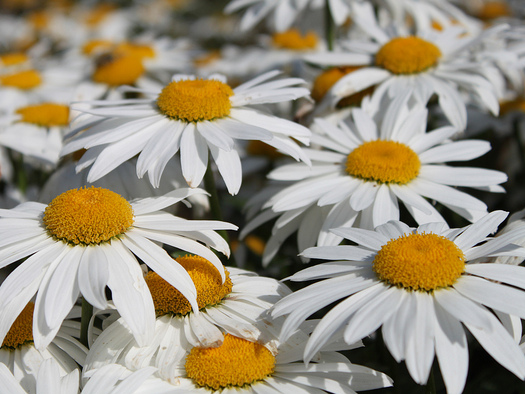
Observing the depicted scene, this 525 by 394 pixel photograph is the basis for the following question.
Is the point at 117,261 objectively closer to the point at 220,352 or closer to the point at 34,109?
the point at 220,352

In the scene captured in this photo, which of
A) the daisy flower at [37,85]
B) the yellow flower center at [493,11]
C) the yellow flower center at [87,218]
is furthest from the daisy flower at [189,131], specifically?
the yellow flower center at [493,11]

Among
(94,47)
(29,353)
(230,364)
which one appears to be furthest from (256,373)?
(94,47)

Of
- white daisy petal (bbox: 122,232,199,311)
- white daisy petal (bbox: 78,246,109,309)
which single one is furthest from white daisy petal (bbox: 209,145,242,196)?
white daisy petal (bbox: 78,246,109,309)

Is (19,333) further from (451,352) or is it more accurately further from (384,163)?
(384,163)

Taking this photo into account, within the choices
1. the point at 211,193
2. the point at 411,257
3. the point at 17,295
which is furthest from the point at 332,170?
the point at 17,295

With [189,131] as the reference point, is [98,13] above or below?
below

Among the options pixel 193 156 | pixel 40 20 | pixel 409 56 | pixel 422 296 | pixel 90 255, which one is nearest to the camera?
pixel 422 296

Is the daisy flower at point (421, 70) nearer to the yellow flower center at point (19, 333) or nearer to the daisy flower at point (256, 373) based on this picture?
the daisy flower at point (256, 373)
